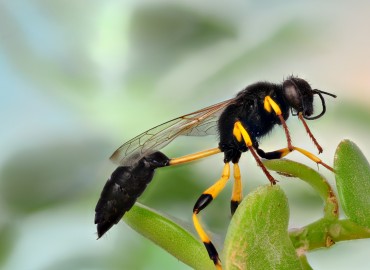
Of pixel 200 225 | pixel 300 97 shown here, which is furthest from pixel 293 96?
pixel 200 225

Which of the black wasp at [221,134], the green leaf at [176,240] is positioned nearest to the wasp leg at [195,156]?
the black wasp at [221,134]

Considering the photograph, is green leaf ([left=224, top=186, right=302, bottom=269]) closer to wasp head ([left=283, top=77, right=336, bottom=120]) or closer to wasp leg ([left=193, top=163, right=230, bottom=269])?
wasp leg ([left=193, top=163, right=230, bottom=269])

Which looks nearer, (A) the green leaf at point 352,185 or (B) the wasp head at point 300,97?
(A) the green leaf at point 352,185

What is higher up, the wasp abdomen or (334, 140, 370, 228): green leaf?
(334, 140, 370, 228): green leaf

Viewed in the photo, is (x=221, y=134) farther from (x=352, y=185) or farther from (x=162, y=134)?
(x=352, y=185)

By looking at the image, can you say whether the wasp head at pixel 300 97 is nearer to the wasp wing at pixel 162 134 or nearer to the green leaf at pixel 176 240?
the wasp wing at pixel 162 134

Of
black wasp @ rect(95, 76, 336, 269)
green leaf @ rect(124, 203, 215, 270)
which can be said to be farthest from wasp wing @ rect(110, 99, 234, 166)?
green leaf @ rect(124, 203, 215, 270)
